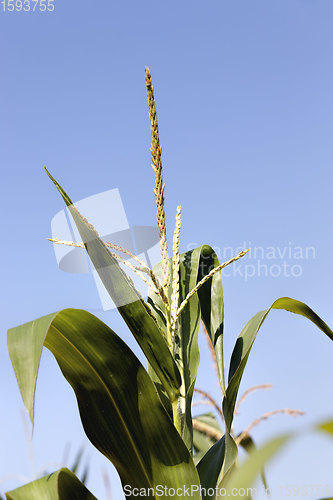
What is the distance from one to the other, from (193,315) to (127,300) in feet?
1.15

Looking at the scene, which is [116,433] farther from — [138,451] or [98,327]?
[98,327]

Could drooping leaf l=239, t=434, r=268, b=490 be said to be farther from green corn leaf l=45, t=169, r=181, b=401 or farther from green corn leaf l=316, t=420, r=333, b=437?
green corn leaf l=316, t=420, r=333, b=437

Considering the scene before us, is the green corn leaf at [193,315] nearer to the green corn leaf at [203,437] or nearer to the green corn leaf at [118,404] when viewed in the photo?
the green corn leaf at [118,404]

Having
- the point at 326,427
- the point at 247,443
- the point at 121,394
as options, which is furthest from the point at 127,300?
the point at 247,443

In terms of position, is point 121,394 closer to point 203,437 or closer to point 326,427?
point 326,427

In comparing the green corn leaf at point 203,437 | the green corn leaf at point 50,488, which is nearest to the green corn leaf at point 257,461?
the green corn leaf at point 50,488

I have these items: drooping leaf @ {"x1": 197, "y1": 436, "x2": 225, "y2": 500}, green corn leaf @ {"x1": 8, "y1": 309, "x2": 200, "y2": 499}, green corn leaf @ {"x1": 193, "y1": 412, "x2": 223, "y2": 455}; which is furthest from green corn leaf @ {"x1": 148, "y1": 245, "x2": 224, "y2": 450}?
green corn leaf @ {"x1": 193, "y1": 412, "x2": 223, "y2": 455}

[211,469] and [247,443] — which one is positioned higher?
[211,469]

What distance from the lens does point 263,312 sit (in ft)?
3.36

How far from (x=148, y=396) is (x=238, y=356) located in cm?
28

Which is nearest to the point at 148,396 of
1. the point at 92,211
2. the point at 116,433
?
the point at 116,433

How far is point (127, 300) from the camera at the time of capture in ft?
2.83

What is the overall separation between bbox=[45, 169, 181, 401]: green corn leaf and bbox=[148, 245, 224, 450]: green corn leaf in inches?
4.6

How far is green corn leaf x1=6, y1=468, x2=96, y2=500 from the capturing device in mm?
826
